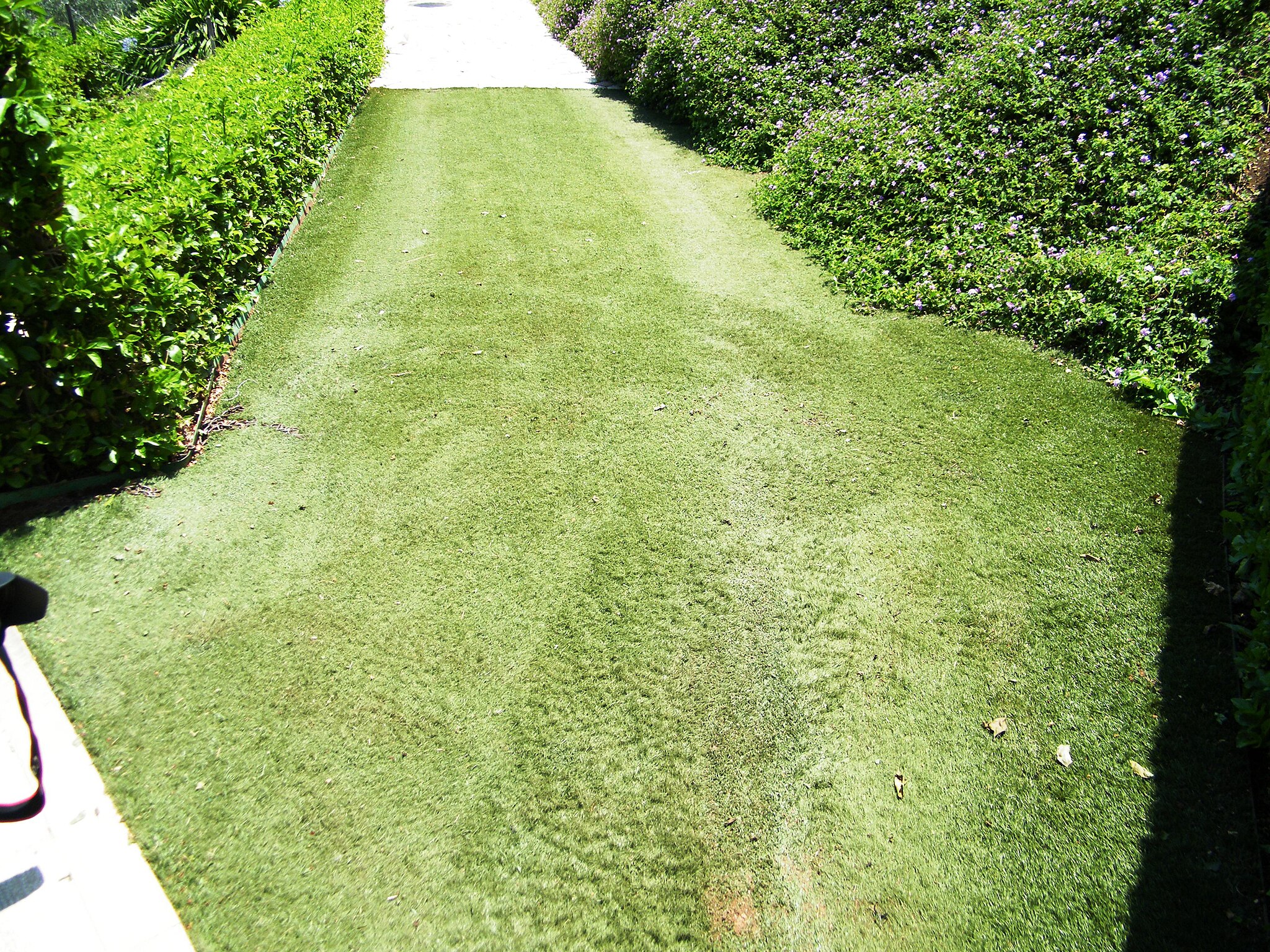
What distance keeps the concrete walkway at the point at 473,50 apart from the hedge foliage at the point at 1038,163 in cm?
654

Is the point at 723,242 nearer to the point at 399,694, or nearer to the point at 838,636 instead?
the point at 838,636

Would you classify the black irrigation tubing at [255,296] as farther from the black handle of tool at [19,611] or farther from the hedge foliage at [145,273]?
the black handle of tool at [19,611]

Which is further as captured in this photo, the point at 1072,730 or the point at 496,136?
the point at 496,136

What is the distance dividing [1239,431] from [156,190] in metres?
7.84

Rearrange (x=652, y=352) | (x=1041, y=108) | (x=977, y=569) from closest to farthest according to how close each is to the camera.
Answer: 1. (x=977, y=569)
2. (x=652, y=352)
3. (x=1041, y=108)

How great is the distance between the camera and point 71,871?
9.35 feet

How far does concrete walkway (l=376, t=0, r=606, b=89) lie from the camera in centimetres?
1448

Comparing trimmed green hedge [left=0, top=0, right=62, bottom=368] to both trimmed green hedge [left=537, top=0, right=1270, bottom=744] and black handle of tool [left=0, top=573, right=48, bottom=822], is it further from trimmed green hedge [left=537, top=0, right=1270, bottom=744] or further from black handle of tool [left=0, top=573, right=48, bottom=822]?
trimmed green hedge [left=537, top=0, right=1270, bottom=744]

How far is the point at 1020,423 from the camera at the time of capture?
17.1ft

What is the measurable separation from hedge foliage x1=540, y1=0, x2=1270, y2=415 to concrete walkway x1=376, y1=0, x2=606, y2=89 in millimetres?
6545

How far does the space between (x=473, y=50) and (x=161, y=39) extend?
6.60 m

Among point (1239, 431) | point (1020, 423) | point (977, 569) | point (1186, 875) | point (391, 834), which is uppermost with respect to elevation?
point (1239, 431)

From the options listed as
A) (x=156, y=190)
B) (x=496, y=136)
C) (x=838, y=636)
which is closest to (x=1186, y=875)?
(x=838, y=636)

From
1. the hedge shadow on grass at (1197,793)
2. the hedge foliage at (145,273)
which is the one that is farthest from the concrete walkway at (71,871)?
the hedge shadow on grass at (1197,793)
